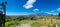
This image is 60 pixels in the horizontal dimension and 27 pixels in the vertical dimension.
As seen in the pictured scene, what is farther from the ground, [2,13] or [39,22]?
[2,13]

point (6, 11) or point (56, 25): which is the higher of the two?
point (6, 11)

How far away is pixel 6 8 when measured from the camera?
7.25 ft

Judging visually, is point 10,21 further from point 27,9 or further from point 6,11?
point 27,9

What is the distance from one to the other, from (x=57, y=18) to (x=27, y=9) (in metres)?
0.46

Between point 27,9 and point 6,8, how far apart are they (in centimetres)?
31

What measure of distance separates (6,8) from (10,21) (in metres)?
0.20

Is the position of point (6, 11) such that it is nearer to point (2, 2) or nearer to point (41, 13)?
point (2, 2)

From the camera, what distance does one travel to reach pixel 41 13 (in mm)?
2240

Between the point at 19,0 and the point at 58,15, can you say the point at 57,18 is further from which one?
the point at 19,0

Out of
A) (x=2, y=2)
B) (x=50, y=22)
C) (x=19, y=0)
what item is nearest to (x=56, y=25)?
(x=50, y=22)

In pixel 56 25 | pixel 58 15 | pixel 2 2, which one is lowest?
pixel 56 25

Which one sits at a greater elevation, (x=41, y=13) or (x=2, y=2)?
(x=2, y=2)

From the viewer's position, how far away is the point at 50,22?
7.30 ft

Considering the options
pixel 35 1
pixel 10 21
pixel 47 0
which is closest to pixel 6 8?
pixel 10 21
